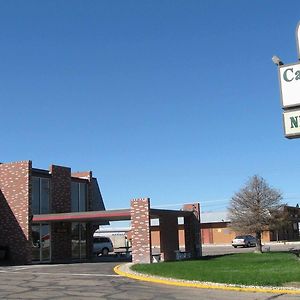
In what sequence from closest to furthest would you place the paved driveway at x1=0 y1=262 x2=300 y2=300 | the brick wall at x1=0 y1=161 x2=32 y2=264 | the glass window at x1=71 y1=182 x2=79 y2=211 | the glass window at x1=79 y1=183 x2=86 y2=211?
the paved driveway at x1=0 y1=262 x2=300 y2=300
the brick wall at x1=0 y1=161 x2=32 y2=264
the glass window at x1=71 y1=182 x2=79 y2=211
the glass window at x1=79 y1=183 x2=86 y2=211

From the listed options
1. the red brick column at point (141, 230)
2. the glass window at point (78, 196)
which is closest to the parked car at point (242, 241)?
the glass window at point (78, 196)

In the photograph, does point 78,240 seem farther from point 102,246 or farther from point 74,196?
point 102,246

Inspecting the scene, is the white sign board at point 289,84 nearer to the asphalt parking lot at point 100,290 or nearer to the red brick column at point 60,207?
the asphalt parking lot at point 100,290

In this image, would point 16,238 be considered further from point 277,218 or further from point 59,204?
point 277,218

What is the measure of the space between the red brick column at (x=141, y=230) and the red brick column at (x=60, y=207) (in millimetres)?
8476

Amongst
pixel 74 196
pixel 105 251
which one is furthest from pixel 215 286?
pixel 105 251

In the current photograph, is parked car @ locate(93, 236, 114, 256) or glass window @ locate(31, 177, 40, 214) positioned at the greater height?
glass window @ locate(31, 177, 40, 214)

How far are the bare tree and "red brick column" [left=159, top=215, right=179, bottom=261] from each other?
4971 millimetres

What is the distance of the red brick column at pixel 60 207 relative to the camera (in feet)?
119

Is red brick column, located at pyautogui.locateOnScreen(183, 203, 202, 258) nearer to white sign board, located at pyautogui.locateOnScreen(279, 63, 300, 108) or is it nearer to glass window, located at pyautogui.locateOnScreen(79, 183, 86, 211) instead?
glass window, located at pyautogui.locateOnScreen(79, 183, 86, 211)

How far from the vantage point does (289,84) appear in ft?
44.5

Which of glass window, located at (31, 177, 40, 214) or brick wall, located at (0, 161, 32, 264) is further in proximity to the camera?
glass window, located at (31, 177, 40, 214)

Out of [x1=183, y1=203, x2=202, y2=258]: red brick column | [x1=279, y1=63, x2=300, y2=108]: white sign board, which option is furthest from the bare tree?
[x1=279, y1=63, x2=300, y2=108]: white sign board

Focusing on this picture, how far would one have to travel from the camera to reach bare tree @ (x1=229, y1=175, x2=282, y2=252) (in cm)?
3700
